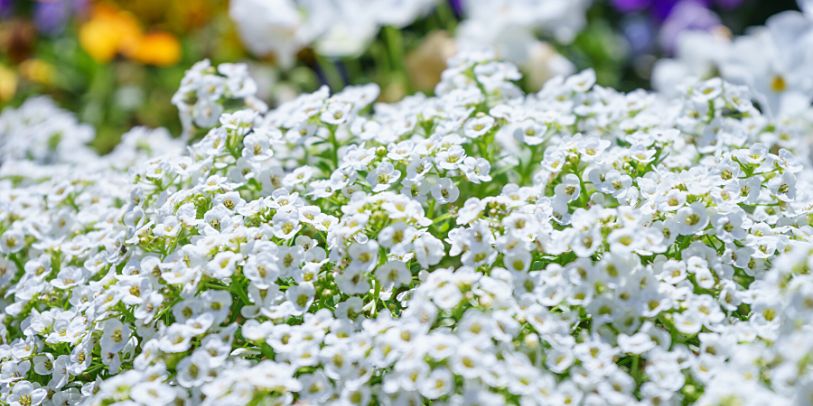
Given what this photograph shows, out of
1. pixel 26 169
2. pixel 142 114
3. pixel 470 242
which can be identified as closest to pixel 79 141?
pixel 26 169

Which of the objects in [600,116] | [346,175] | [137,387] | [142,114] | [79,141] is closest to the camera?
[137,387]

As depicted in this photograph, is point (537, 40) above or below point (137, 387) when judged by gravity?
below

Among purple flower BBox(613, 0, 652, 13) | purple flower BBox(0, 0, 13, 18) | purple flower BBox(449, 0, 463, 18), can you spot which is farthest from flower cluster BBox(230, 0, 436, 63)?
purple flower BBox(0, 0, 13, 18)

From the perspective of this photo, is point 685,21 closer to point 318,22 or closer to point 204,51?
point 318,22

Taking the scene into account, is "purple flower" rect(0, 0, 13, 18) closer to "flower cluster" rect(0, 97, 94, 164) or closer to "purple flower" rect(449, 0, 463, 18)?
"flower cluster" rect(0, 97, 94, 164)

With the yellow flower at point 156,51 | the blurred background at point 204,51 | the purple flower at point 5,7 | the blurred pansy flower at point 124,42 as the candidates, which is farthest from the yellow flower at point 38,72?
the purple flower at point 5,7

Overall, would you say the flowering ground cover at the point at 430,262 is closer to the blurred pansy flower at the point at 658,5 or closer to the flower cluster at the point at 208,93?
the flower cluster at the point at 208,93

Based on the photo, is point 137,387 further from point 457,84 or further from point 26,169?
point 26,169
